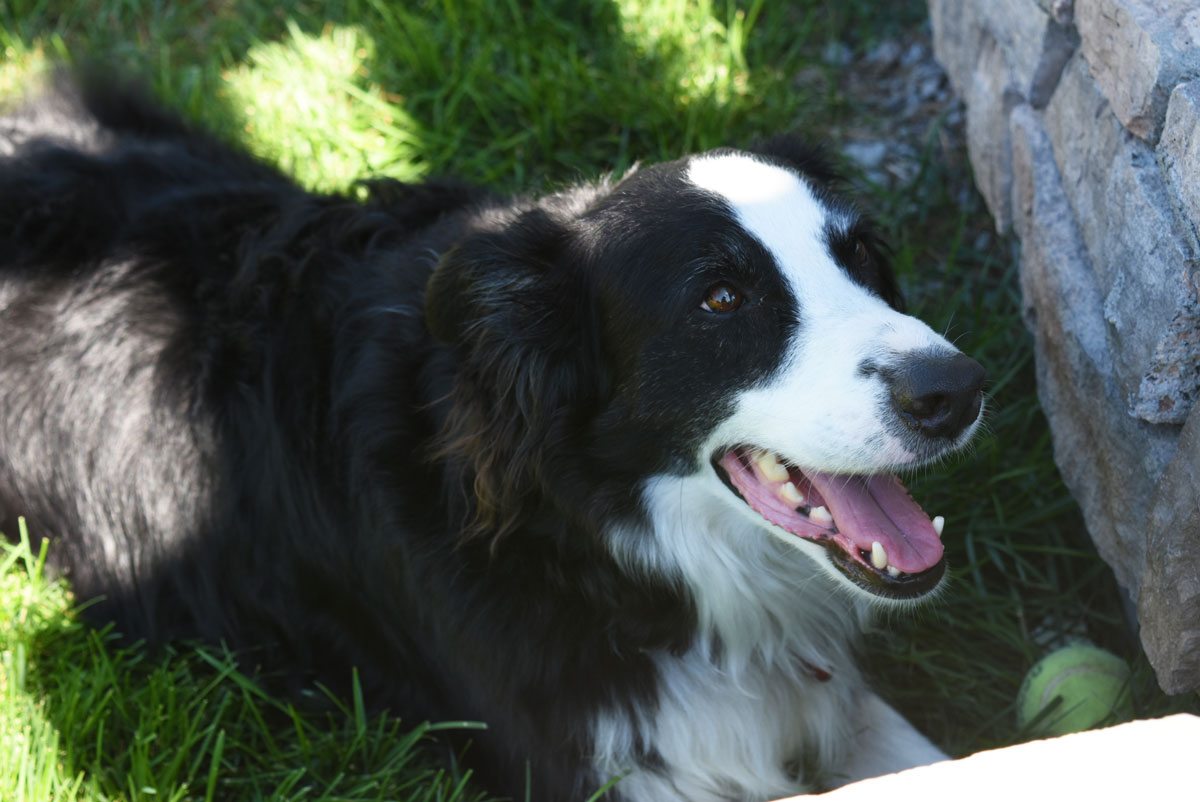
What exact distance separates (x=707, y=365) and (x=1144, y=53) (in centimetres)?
90

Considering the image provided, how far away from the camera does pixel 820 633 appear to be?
241 centimetres

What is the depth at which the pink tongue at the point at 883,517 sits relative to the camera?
2.05 metres

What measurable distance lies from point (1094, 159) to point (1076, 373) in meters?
0.43

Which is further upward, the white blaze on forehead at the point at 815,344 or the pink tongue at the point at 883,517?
the white blaze on forehead at the point at 815,344

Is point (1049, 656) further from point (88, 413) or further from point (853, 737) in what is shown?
point (88, 413)

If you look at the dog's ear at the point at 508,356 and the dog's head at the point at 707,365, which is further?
the dog's ear at the point at 508,356

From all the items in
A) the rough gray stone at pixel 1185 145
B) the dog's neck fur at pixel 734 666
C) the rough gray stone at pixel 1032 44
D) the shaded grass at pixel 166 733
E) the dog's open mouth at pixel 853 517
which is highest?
the rough gray stone at pixel 1185 145

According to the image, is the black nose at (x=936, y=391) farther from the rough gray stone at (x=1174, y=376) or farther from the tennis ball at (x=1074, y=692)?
the tennis ball at (x=1074, y=692)

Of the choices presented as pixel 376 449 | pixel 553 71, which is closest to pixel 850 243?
pixel 376 449

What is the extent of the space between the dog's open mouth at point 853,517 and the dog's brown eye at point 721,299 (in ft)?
0.81

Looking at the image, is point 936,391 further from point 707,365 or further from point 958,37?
point 958,37

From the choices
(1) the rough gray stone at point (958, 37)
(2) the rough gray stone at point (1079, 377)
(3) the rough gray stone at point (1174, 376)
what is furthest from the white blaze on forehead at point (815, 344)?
(1) the rough gray stone at point (958, 37)

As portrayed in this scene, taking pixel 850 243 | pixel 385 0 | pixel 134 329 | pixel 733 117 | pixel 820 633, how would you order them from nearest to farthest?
pixel 850 243
pixel 820 633
pixel 134 329
pixel 733 117
pixel 385 0

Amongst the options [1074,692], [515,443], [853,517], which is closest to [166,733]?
[515,443]
